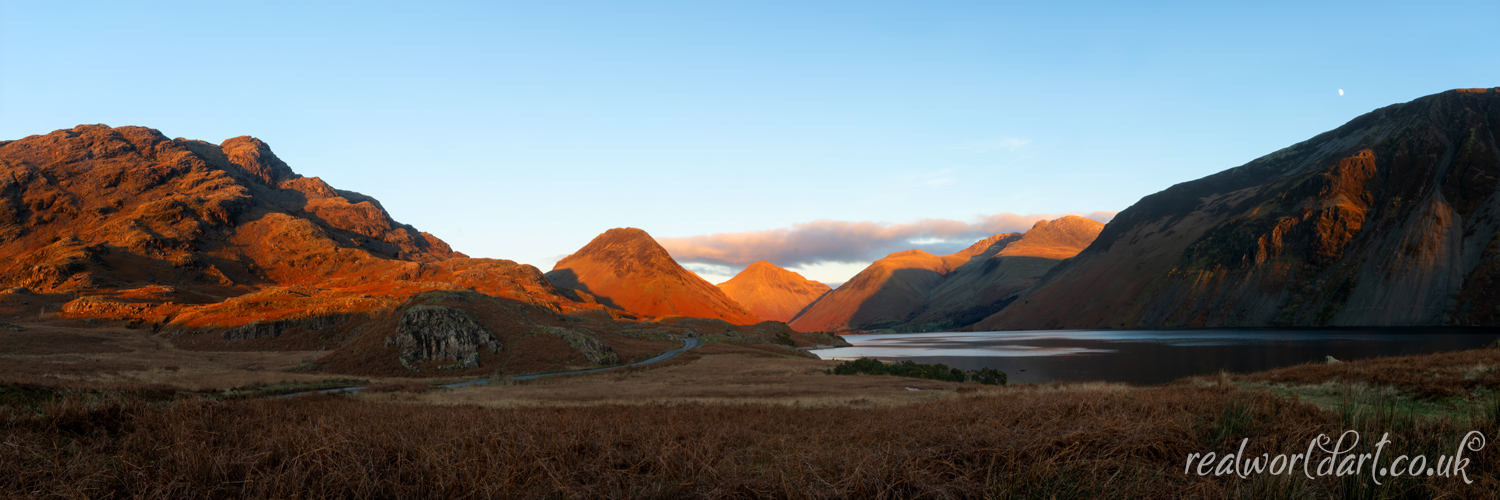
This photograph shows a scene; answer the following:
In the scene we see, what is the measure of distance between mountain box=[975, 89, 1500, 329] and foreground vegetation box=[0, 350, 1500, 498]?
523ft

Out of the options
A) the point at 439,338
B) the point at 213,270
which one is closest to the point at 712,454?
the point at 439,338

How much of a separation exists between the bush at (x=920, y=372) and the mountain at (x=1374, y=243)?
410ft

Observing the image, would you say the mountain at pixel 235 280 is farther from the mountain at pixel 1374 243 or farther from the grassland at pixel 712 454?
the mountain at pixel 1374 243

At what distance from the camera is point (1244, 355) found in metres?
77.0

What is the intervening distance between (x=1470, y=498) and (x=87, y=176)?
234 meters

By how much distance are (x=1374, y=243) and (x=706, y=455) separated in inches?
7977

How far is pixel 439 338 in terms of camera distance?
1997 inches

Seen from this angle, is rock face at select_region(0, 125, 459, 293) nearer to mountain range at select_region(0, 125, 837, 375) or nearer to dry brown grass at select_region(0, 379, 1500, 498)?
mountain range at select_region(0, 125, 837, 375)

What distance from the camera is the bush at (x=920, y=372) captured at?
49594 millimetres

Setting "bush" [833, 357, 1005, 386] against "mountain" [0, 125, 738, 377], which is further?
"mountain" [0, 125, 738, 377]

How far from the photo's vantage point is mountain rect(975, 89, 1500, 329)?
125812 millimetres

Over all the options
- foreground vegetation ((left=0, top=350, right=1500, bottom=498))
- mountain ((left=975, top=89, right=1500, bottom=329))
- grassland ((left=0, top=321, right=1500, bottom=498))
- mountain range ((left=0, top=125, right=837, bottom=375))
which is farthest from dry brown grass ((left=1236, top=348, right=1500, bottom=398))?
mountain ((left=975, top=89, right=1500, bottom=329))

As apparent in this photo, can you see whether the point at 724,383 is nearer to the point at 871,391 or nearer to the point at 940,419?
the point at 871,391

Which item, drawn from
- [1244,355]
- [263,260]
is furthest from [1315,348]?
[263,260]
